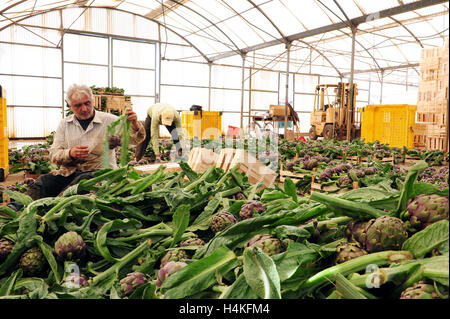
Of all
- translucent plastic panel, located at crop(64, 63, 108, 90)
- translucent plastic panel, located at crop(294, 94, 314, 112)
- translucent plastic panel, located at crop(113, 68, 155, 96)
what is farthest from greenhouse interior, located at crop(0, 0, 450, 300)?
translucent plastic panel, located at crop(294, 94, 314, 112)

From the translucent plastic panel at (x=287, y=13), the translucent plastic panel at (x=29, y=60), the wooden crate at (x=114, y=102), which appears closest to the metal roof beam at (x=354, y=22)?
the translucent plastic panel at (x=287, y=13)

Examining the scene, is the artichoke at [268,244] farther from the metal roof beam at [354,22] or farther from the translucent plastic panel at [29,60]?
→ the translucent plastic panel at [29,60]

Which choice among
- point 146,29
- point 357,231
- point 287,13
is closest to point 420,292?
point 357,231

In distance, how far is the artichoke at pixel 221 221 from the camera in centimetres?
118

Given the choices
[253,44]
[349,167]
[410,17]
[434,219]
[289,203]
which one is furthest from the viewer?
Result: [253,44]

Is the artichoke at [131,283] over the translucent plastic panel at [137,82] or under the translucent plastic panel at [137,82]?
under

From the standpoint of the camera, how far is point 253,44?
14.9 metres

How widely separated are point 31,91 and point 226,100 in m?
8.22

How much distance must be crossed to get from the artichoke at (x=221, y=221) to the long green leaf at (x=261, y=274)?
1.30 ft

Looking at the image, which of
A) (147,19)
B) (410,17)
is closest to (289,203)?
(410,17)

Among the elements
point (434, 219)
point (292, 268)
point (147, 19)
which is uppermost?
point (147, 19)

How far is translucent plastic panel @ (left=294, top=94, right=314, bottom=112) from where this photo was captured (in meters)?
19.8
